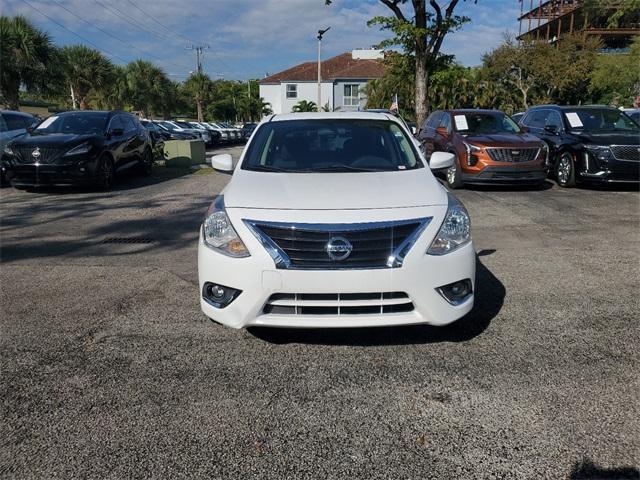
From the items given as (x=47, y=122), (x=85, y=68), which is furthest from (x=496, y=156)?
(x=85, y=68)

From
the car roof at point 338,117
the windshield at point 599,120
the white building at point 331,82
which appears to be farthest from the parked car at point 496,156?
the white building at point 331,82

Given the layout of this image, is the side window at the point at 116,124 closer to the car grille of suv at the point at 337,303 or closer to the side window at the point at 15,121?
the side window at the point at 15,121

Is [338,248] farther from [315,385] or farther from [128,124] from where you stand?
[128,124]

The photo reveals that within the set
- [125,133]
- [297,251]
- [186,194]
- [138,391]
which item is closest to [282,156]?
[297,251]

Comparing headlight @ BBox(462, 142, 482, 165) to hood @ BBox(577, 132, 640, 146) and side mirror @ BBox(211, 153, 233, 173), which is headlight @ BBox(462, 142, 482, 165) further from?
side mirror @ BBox(211, 153, 233, 173)

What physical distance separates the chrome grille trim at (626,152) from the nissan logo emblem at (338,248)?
876cm

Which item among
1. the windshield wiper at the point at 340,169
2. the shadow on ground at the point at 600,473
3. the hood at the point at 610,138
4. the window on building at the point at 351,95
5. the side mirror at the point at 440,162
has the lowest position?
the shadow on ground at the point at 600,473

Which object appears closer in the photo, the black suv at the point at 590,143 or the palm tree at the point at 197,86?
the black suv at the point at 590,143

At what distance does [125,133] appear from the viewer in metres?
12.0

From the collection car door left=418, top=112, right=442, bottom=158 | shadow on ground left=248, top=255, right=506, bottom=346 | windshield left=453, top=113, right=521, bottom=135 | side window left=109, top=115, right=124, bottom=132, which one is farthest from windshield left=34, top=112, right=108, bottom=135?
shadow on ground left=248, top=255, right=506, bottom=346

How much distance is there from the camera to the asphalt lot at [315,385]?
2.41 metres

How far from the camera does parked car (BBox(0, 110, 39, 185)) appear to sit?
A: 11852 mm

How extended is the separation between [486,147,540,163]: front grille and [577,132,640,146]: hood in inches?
43.1

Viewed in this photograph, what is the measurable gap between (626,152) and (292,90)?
153ft
